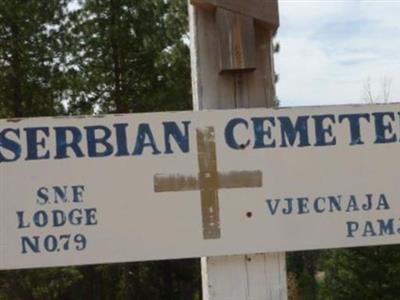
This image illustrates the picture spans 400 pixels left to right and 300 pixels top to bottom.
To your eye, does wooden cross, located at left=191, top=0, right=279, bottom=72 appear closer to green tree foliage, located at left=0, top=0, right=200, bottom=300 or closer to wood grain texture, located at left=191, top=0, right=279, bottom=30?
wood grain texture, located at left=191, top=0, right=279, bottom=30

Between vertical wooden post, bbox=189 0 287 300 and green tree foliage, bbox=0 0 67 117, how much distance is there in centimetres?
1535

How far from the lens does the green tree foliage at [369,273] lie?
51.3ft

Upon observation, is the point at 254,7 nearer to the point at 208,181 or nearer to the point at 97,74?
the point at 208,181

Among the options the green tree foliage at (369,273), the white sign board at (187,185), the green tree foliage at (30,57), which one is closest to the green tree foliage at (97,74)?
the green tree foliage at (30,57)

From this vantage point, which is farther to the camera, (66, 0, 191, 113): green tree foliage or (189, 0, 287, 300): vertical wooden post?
(66, 0, 191, 113): green tree foliage

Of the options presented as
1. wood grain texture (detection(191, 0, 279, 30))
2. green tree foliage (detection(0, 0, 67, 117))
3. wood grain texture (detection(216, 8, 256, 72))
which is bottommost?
wood grain texture (detection(216, 8, 256, 72))

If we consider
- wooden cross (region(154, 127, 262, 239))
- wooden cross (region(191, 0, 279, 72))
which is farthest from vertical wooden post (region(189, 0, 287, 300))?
wooden cross (region(154, 127, 262, 239))

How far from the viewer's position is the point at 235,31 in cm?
251

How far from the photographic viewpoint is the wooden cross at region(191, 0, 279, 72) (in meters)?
2.51

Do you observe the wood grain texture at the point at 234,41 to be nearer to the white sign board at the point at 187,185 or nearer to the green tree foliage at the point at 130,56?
the white sign board at the point at 187,185

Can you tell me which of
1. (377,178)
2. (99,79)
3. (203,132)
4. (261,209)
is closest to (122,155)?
(203,132)

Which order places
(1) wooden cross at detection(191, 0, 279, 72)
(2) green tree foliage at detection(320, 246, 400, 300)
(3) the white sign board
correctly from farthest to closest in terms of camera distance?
(2) green tree foliage at detection(320, 246, 400, 300) < (1) wooden cross at detection(191, 0, 279, 72) < (3) the white sign board

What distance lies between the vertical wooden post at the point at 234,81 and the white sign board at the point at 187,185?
0.29 ft

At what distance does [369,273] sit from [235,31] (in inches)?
561
